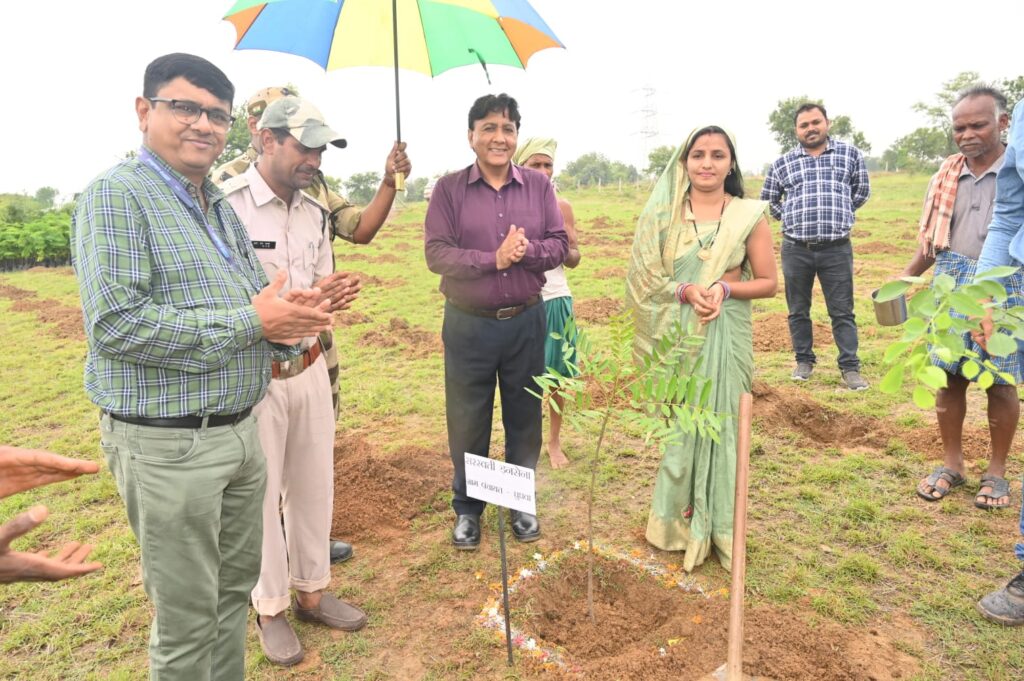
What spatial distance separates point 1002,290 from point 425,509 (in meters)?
3.13

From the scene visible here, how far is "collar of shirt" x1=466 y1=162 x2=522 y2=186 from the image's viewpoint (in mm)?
3062

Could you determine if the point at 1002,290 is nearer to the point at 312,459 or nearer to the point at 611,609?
the point at 611,609

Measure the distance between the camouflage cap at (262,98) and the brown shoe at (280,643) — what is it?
2.21 meters

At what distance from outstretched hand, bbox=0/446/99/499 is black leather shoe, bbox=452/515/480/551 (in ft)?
7.11

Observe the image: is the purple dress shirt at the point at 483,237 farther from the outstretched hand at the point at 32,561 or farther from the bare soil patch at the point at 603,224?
the bare soil patch at the point at 603,224

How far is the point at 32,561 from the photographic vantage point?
1.40 m

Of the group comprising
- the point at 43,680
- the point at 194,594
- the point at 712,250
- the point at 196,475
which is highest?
the point at 712,250

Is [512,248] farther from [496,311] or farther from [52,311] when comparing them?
[52,311]

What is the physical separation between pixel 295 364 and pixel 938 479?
3595 mm

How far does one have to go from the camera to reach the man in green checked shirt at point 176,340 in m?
1.58

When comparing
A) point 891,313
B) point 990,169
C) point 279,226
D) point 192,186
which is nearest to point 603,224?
point 990,169

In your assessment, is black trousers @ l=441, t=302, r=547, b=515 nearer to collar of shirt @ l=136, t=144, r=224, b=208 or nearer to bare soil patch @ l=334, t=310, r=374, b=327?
collar of shirt @ l=136, t=144, r=224, b=208

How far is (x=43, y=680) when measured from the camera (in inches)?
99.7

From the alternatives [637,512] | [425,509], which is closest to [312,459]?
[425,509]
